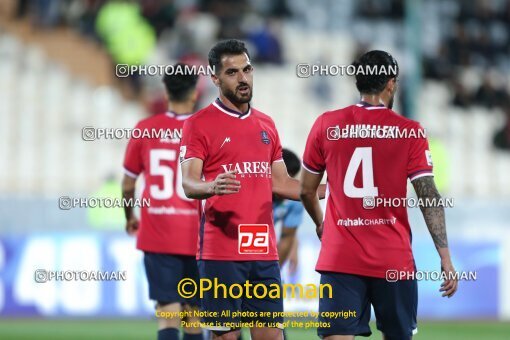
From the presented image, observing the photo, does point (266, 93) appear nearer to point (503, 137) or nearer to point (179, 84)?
point (503, 137)

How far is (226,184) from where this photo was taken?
6.95m

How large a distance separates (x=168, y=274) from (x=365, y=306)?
7.89 ft

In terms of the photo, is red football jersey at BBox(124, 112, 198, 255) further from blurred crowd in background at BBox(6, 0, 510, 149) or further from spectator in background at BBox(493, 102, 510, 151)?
spectator in background at BBox(493, 102, 510, 151)

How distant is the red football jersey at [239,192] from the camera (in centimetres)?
745

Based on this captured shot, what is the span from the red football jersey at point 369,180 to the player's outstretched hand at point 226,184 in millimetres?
634

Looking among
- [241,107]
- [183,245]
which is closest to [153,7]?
[183,245]

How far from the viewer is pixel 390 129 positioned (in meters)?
7.07

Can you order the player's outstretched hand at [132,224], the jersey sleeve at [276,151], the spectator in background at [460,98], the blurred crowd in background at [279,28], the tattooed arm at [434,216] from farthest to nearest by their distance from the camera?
the spectator in background at [460,98]
the blurred crowd in background at [279,28]
the player's outstretched hand at [132,224]
the jersey sleeve at [276,151]
the tattooed arm at [434,216]

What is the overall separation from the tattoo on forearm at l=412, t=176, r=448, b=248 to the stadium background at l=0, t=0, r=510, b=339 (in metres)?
8.12

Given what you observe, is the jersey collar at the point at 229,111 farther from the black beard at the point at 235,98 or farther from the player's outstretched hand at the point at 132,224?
the player's outstretched hand at the point at 132,224

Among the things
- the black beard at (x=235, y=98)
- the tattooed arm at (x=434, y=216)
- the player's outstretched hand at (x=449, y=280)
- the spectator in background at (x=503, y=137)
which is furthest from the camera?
the spectator in background at (x=503, y=137)

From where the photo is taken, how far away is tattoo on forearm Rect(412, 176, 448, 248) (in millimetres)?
7035

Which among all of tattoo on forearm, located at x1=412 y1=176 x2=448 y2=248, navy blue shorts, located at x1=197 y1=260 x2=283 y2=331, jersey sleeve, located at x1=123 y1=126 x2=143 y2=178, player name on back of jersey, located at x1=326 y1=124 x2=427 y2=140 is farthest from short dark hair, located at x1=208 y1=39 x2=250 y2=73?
jersey sleeve, located at x1=123 y1=126 x2=143 y2=178

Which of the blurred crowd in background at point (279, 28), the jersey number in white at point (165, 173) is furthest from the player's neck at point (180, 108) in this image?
the blurred crowd in background at point (279, 28)
